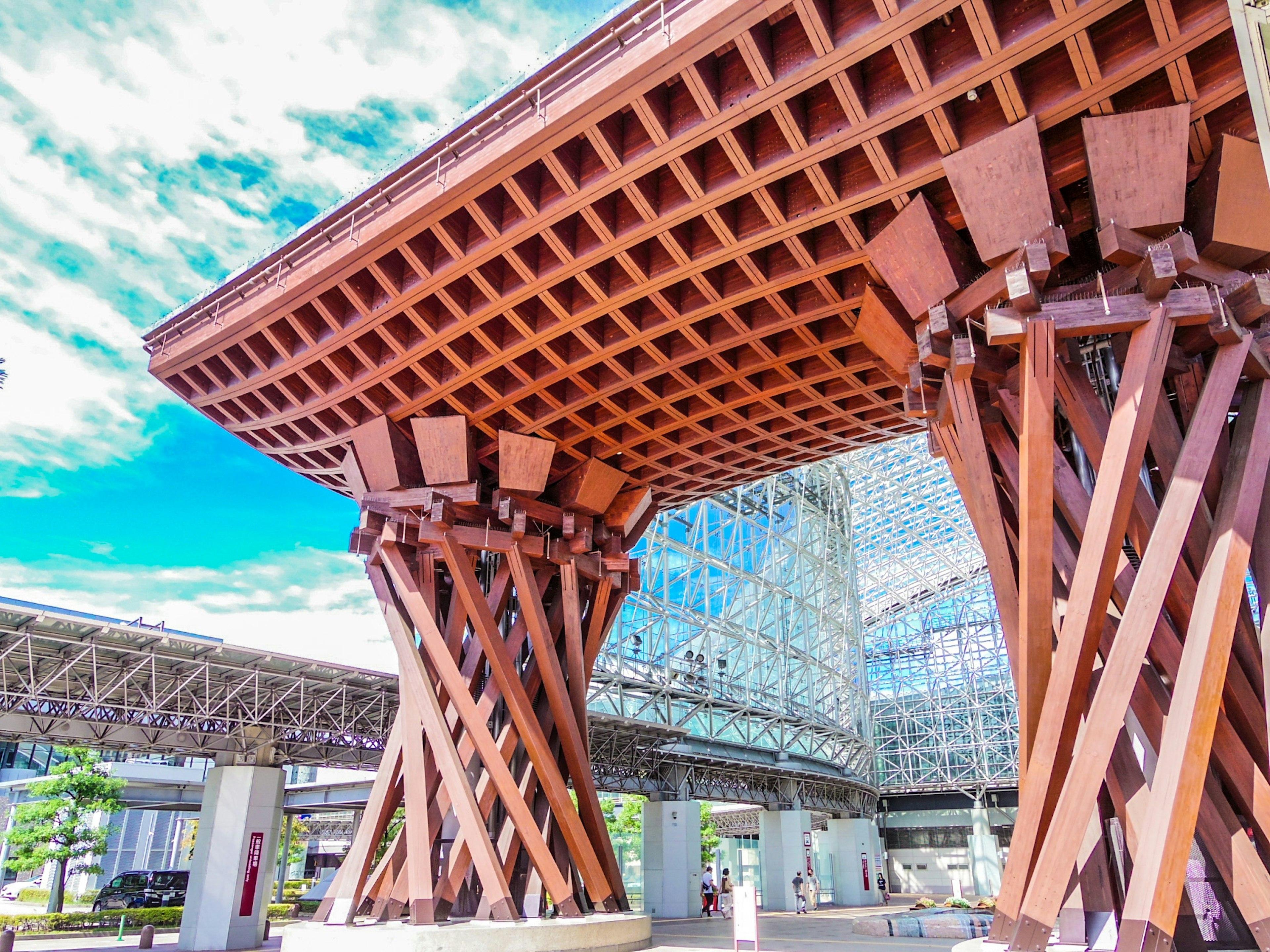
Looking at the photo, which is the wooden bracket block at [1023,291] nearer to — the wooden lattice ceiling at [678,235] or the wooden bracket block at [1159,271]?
the wooden bracket block at [1159,271]

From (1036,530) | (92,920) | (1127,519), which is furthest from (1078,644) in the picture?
(92,920)

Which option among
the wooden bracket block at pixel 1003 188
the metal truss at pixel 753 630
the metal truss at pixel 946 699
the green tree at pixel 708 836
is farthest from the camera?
the metal truss at pixel 946 699

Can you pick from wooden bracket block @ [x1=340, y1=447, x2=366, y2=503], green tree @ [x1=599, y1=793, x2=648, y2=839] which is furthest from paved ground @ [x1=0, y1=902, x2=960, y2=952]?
green tree @ [x1=599, y1=793, x2=648, y2=839]

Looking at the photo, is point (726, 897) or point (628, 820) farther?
point (628, 820)

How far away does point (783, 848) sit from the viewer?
4344 centimetres

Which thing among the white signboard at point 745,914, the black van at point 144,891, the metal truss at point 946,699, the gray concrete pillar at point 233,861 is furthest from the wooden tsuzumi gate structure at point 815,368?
the metal truss at point 946,699

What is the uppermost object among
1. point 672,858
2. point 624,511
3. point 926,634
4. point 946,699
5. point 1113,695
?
point 926,634

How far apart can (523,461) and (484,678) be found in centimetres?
445

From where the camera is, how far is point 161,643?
24.0 meters

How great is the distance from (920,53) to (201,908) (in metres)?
26.9

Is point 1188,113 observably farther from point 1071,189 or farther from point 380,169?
point 380,169

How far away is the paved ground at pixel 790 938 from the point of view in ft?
58.1

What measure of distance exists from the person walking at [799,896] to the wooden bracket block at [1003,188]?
109 feet

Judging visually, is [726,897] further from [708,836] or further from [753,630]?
[708,836]
